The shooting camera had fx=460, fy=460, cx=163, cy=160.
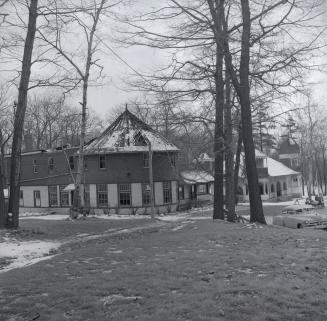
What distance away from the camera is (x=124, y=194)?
4191 centimetres

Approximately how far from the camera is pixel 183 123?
2127 cm

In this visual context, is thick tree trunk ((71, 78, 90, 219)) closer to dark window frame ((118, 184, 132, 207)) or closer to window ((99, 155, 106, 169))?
dark window frame ((118, 184, 132, 207))

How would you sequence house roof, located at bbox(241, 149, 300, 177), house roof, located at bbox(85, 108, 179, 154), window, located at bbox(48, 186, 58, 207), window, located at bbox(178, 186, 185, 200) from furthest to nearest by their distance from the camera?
1. house roof, located at bbox(241, 149, 300, 177)
2. window, located at bbox(178, 186, 185, 200)
3. window, located at bbox(48, 186, 58, 207)
4. house roof, located at bbox(85, 108, 179, 154)

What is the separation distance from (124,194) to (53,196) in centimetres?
953

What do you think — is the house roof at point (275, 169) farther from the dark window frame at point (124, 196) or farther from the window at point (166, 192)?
the dark window frame at point (124, 196)

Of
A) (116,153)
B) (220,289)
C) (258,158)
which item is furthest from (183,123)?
(258,158)

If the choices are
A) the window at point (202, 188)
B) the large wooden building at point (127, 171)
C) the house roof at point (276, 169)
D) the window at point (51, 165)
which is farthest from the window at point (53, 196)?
the house roof at point (276, 169)

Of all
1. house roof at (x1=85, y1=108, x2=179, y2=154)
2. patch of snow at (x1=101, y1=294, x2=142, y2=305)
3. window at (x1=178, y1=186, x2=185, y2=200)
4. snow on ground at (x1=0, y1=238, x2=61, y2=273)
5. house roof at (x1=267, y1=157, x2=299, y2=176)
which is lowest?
snow on ground at (x1=0, y1=238, x2=61, y2=273)

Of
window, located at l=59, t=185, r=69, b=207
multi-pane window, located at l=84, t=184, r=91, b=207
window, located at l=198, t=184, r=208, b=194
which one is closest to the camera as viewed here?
multi-pane window, located at l=84, t=184, r=91, b=207

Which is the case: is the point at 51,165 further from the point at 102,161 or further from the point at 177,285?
the point at 177,285

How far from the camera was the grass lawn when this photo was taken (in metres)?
6.33

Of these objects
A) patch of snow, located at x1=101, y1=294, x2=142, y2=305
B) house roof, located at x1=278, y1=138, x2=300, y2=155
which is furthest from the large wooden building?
house roof, located at x1=278, y1=138, x2=300, y2=155

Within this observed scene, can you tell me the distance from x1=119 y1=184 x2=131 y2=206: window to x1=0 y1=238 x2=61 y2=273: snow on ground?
23.9 meters

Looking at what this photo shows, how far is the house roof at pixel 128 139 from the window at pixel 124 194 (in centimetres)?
338
